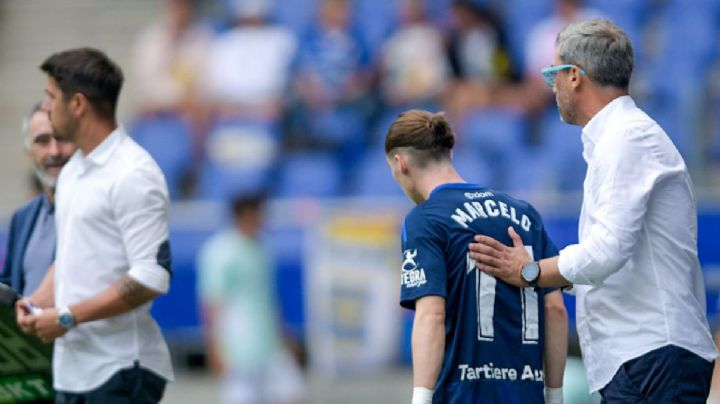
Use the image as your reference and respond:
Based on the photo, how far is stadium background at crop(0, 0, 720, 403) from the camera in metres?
10.7

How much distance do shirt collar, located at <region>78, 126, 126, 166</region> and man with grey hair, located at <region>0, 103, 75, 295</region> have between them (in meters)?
0.45

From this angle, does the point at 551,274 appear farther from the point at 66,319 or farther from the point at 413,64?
the point at 413,64

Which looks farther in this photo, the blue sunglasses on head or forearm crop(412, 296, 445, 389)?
the blue sunglasses on head

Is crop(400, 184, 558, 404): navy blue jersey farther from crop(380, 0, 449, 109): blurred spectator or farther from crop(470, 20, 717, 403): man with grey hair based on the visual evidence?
crop(380, 0, 449, 109): blurred spectator

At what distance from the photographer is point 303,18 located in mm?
14047

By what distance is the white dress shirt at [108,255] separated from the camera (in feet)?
17.6

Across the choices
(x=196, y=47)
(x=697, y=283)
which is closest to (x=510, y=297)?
(x=697, y=283)

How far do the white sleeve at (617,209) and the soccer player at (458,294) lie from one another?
23 cm

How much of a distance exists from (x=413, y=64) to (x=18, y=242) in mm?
7221

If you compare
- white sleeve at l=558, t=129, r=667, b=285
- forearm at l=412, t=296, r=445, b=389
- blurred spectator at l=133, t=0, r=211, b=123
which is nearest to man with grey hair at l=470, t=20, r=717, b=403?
white sleeve at l=558, t=129, r=667, b=285

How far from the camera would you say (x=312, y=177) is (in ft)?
40.9

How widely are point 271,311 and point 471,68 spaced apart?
334cm

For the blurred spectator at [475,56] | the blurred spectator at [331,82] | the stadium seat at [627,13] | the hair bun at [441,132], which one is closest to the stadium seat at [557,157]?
the blurred spectator at [475,56]

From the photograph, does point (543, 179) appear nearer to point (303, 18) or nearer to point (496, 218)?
point (303, 18)
